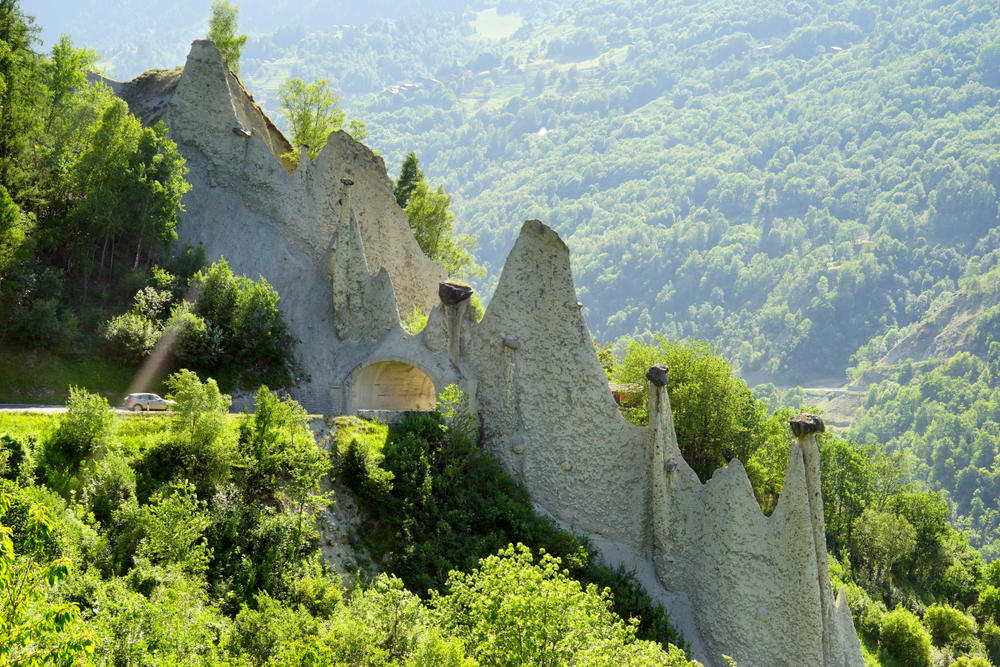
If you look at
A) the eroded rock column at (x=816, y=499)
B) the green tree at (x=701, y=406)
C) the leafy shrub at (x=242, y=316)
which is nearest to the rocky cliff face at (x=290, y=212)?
the leafy shrub at (x=242, y=316)

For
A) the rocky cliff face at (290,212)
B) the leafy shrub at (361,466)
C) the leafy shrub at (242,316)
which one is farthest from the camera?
the rocky cliff face at (290,212)

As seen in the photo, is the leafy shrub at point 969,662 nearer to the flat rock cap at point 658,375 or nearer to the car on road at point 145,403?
the flat rock cap at point 658,375

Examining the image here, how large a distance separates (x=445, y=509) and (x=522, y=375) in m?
5.69

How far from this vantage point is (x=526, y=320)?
35.9m

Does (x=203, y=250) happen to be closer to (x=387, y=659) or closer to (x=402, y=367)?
(x=402, y=367)

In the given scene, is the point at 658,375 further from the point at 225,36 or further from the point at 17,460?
the point at 225,36

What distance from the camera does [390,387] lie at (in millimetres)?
39688

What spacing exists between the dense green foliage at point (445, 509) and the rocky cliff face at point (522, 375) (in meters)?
1.49

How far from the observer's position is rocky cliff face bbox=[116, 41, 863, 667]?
32.9 meters

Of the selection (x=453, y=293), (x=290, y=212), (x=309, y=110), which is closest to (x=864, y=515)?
(x=453, y=293)

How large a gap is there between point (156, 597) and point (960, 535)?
57.6 meters

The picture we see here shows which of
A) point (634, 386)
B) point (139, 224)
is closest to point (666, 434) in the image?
point (634, 386)

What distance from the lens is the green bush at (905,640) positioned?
43812mm

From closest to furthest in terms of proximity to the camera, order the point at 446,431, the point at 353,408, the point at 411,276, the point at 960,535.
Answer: the point at 446,431, the point at 353,408, the point at 411,276, the point at 960,535
